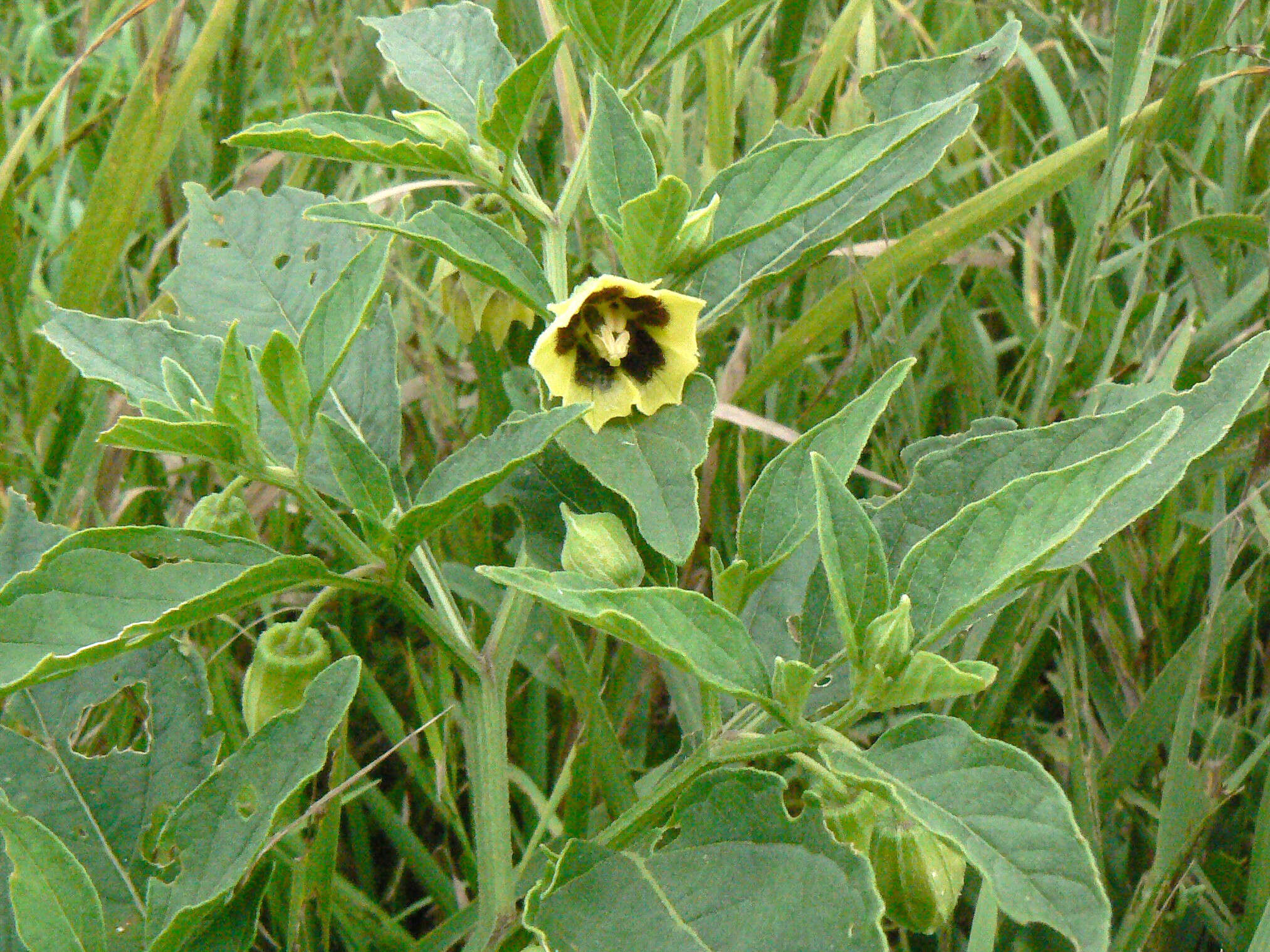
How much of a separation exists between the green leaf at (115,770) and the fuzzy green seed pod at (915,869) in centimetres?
57

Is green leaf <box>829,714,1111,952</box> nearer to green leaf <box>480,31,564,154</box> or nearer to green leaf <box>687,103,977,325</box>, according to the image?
green leaf <box>687,103,977,325</box>

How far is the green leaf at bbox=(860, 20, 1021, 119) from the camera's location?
3.82 ft

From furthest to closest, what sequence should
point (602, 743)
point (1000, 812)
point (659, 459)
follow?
1. point (602, 743)
2. point (659, 459)
3. point (1000, 812)

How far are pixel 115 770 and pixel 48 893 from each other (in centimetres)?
24

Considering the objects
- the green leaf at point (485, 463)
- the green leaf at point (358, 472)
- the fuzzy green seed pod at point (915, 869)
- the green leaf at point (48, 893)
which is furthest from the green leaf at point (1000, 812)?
the green leaf at point (48, 893)

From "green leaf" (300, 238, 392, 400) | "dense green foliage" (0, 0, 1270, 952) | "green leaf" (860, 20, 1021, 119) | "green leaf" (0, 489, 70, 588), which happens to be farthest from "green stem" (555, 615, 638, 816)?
"green leaf" (860, 20, 1021, 119)

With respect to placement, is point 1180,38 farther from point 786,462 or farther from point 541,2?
point 786,462

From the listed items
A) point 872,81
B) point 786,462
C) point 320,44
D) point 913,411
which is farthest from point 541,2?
point 320,44

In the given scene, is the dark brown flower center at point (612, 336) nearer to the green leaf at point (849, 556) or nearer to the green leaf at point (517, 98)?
the green leaf at point (517, 98)

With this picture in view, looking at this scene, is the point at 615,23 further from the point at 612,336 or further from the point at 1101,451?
the point at 1101,451

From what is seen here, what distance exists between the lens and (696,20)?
1.17m

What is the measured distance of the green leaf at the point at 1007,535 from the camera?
31.3 inches

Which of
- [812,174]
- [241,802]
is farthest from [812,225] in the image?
[241,802]

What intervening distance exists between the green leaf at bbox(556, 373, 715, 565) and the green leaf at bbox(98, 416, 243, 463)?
0.80 feet
